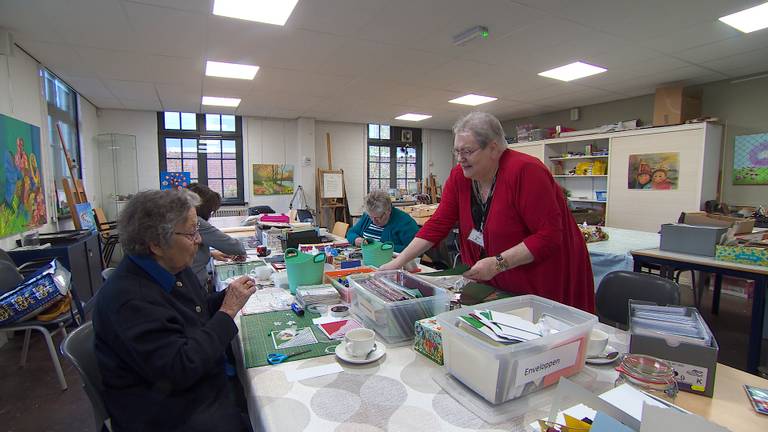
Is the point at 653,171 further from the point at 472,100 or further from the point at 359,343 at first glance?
the point at 359,343

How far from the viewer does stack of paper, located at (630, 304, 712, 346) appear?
937 mm

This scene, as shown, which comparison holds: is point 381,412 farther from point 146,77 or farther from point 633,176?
point 633,176

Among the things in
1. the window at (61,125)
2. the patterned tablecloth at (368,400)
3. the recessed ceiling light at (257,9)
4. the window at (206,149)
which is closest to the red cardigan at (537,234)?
the patterned tablecloth at (368,400)

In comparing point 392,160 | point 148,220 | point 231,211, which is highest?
point 392,160

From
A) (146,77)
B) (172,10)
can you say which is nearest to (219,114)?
(146,77)

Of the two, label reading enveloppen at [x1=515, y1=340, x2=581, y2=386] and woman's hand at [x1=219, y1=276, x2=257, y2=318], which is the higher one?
woman's hand at [x1=219, y1=276, x2=257, y2=318]

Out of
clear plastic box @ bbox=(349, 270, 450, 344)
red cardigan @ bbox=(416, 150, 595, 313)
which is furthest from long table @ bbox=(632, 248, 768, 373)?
clear plastic box @ bbox=(349, 270, 450, 344)

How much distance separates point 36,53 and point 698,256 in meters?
6.18

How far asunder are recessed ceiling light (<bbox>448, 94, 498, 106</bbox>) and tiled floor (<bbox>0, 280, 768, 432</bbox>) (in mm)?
4038

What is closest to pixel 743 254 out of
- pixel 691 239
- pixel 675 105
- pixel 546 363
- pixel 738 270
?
pixel 738 270

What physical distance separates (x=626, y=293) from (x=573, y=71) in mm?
3583

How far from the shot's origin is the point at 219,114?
7.25m

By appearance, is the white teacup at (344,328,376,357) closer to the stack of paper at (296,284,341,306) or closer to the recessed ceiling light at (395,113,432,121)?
the stack of paper at (296,284,341,306)

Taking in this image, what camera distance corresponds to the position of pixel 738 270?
8.56 ft
